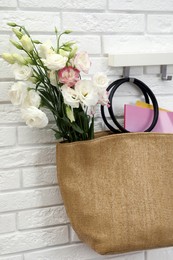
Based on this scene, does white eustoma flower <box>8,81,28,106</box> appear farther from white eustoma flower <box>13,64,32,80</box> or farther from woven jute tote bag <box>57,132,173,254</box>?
woven jute tote bag <box>57,132,173,254</box>

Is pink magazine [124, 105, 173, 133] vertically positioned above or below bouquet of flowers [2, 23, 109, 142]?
below

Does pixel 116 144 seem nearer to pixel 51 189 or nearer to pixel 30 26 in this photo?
pixel 51 189

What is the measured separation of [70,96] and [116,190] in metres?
0.26

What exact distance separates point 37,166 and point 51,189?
78mm

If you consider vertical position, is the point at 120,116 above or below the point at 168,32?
below

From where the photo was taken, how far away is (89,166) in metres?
0.93

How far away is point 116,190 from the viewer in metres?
0.93

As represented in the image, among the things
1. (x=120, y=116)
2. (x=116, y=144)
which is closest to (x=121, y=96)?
(x=120, y=116)

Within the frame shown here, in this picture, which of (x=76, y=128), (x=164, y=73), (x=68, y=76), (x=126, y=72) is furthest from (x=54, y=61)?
(x=164, y=73)

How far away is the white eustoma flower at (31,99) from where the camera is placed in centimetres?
87

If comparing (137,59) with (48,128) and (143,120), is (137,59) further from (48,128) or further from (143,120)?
(48,128)

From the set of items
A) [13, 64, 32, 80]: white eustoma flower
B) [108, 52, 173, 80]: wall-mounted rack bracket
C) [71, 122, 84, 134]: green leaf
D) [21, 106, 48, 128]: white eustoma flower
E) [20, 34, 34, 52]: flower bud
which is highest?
[20, 34, 34, 52]: flower bud

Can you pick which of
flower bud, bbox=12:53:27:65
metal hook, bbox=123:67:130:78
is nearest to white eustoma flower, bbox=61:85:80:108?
flower bud, bbox=12:53:27:65

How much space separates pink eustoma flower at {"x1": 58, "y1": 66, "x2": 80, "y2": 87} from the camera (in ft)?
2.79
